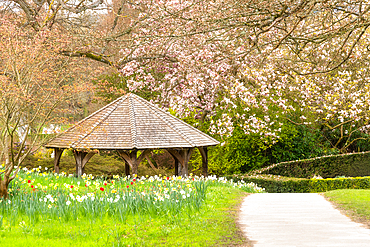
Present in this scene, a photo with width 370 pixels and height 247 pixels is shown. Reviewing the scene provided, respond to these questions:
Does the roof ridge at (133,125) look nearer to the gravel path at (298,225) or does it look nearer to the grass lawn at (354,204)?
the gravel path at (298,225)

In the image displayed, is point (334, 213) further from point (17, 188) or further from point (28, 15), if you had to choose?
point (28, 15)

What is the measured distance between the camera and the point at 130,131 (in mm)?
13273

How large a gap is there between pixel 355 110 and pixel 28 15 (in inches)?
555

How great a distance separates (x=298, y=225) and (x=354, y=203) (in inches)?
121

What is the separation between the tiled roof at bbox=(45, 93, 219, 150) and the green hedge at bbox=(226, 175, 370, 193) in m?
3.53

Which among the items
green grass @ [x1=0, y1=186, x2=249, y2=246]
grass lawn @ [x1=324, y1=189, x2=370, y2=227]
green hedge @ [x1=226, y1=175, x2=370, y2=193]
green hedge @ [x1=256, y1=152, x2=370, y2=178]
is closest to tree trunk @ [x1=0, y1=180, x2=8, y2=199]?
green grass @ [x1=0, y1=186, x2=249, y2=246]

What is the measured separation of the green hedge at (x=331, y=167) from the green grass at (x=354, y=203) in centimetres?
812

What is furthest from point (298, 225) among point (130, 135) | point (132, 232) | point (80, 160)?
point (80, 160)

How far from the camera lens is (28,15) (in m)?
13.9

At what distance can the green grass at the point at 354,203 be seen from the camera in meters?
7.50

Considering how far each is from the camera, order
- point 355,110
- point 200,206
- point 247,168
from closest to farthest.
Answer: point 200,206
point 355,110
point 247,168

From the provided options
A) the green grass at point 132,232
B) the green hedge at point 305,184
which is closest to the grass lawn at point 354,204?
the green grass at point 132,232

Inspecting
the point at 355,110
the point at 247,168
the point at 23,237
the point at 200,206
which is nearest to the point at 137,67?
the point at 247,168

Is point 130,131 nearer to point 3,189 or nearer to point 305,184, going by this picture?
point 3,189
